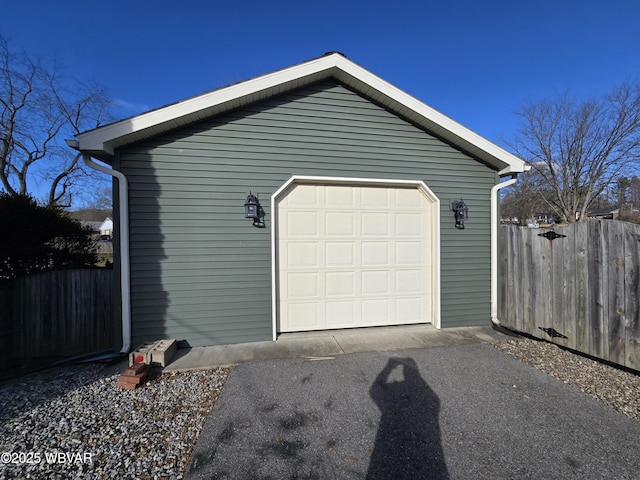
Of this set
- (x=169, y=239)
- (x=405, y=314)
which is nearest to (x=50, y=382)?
(x=169, y=239)

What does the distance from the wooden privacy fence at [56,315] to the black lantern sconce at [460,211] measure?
5.66 m

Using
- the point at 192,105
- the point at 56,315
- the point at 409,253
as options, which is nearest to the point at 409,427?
the point at 409,253

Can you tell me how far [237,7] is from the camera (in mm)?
5469

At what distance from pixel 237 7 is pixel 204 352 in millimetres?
6384

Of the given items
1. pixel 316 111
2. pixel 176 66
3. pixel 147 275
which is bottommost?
pixel 147 275

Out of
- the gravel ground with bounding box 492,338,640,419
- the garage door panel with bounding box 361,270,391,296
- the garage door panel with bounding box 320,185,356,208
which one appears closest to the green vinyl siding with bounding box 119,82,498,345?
the garage door panel with bounding box 320,185,356,208

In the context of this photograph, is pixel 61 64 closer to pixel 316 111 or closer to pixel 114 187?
pixel 114 187

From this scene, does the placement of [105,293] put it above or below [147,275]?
below

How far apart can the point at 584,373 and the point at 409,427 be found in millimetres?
2424

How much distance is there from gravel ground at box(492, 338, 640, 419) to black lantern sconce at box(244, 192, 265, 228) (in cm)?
386

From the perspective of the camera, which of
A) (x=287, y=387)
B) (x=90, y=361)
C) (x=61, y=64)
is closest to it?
(x=287, y=387)

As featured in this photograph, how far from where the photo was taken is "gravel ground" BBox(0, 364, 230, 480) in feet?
6.17

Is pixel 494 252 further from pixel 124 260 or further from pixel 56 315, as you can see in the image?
pixel 56 315

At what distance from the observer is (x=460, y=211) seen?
461 cm
